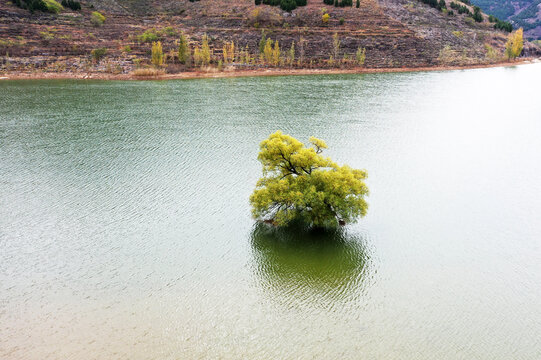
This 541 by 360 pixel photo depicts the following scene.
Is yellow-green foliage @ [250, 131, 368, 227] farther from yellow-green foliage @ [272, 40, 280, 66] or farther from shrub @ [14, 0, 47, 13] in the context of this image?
shrub @ [14, 0, 47, 13]

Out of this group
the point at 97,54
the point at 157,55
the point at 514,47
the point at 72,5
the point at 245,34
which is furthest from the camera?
the point at 514,47

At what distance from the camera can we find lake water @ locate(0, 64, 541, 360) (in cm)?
1600

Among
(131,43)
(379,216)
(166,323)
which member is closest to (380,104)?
(379,216)

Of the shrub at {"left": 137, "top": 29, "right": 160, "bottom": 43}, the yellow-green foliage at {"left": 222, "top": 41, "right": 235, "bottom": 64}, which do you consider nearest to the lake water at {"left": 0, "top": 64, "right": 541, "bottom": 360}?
the yellow-green foliage at {"left": 222, "top": 41, "right": 235, "bottom": 64}

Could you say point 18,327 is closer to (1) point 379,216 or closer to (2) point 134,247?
(2) point 134,247

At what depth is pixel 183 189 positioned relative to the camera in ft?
94.6

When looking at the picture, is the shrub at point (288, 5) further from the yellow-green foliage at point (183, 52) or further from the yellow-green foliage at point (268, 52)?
the yellow-green foliage at point (183, 52)

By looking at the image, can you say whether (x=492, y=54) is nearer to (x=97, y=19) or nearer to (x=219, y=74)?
(x=219, y=74)

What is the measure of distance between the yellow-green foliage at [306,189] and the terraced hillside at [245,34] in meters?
74.6

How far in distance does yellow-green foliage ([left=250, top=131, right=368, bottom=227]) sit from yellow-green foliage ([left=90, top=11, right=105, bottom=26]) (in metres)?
102

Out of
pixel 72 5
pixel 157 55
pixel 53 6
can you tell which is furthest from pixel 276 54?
pixel 53 6

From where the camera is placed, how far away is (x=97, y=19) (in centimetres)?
10562

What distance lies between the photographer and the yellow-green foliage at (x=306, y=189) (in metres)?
21.6

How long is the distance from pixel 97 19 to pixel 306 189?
10659 cm
